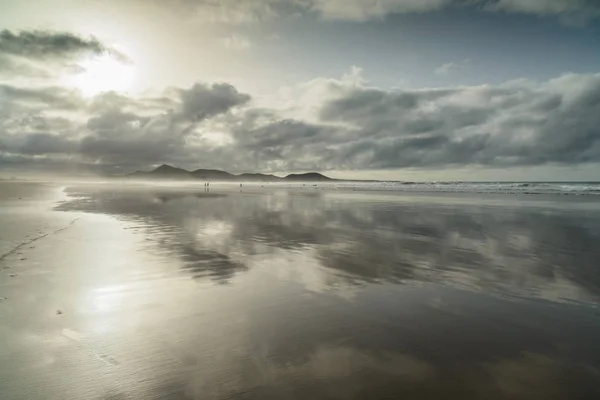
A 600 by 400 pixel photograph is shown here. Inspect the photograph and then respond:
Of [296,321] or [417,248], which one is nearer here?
[296,321]

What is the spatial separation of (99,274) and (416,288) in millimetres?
9631

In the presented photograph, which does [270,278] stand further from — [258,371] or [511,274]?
[511,274]

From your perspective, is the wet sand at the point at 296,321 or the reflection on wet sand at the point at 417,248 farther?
the reflection on wet sand at the point at 417,248

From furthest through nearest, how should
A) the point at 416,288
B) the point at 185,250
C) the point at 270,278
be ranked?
the point at 185,250, the point at 270,278, the point at 416,288

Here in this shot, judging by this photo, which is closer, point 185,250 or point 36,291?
point 36,291

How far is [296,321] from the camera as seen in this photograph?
6.99 m

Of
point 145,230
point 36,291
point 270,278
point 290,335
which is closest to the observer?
point 290,335

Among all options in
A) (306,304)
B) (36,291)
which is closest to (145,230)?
(36,291)

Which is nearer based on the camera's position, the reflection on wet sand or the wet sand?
the wet sand

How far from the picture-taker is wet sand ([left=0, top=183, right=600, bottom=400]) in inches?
191

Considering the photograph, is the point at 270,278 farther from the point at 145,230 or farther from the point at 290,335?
the point at 145,230

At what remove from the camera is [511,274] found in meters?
10.7

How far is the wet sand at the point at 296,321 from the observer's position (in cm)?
485

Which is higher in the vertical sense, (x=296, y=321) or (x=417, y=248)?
(x=417, y=248)
